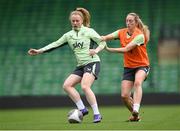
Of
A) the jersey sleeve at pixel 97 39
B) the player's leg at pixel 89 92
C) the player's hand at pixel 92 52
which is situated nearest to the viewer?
the player's hand at pixel 92 52

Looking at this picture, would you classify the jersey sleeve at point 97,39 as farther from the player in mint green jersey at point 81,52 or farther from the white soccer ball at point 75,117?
the white soccer ball at point 75,117

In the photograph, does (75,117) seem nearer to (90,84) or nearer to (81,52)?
(90,84)

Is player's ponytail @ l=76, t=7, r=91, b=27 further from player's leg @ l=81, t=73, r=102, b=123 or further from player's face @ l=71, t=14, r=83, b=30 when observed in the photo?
player's leg @ l=81, t=73, r=102, b=123

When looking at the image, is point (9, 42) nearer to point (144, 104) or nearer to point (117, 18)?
point (117, 18)

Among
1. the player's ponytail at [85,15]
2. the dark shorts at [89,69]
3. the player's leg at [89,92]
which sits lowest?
the player's leg at [89,92]

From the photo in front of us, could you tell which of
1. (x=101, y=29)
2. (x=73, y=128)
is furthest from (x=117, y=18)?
(x=73, y=128)

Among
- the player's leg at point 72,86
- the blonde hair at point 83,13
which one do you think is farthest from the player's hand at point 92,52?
the blonde hair at point 83,13

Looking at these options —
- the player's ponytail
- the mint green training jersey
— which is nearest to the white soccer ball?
the mint green training jersey

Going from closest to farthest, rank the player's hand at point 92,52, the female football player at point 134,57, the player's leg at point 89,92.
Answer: the player's hand at point 92,52 < the player's leg at point 89,92 < the female football player at point 134,57

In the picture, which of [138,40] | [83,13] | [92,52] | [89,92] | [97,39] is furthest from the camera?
[83,13]

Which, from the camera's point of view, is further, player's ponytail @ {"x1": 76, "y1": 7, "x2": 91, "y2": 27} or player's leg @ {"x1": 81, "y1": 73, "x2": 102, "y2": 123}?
player's ponytail @ {"x1": 76, "y1": 7, "x2": 91, "y2": 27}

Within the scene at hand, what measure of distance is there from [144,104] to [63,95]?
88.6 inches

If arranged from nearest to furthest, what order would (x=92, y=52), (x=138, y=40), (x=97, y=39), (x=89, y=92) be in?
(x=92, y=52)
(x=89, y=92)
(x=138, y=40)
(x=97, y=39)

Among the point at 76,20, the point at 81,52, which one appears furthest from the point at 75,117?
the point at 76,20
